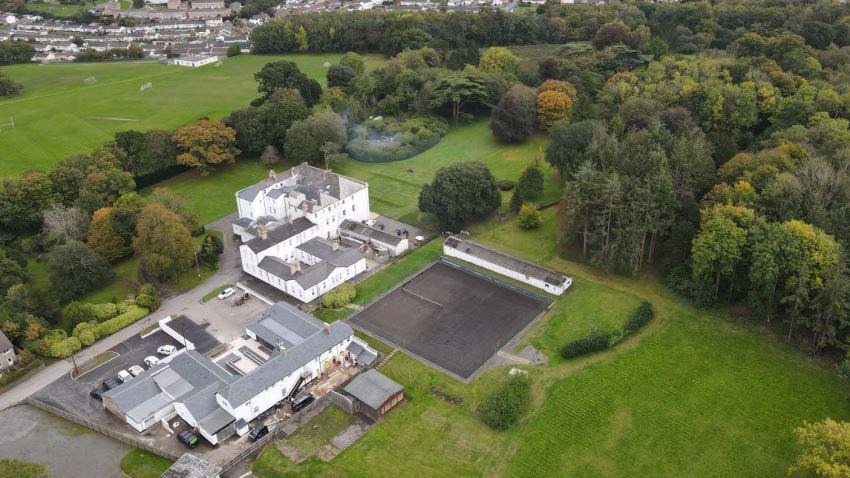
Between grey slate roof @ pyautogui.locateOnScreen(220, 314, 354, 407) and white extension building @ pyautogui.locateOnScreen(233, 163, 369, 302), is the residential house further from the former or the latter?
white extension building @ pyautogui.locateOnScreen(233, 163, 369, 302)

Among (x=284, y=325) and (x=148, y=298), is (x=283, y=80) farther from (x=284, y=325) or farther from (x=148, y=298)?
(x=284, y=325)

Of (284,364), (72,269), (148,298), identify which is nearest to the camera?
(284,364)

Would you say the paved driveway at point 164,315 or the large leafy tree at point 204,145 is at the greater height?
the large leafy tree at point 204,145

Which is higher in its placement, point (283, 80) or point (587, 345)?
point (283, 80)

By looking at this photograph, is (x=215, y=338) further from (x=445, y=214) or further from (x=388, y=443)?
(x=445, y=214)

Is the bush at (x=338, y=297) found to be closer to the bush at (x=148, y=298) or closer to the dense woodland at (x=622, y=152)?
the dense woodland at (x=622, y=152)

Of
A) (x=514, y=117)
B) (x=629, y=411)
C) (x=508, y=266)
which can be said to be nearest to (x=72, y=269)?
(x=508, y=266)

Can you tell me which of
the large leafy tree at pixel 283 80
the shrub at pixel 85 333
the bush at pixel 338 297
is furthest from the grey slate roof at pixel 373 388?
the large leafy tree at pixel 283 80
